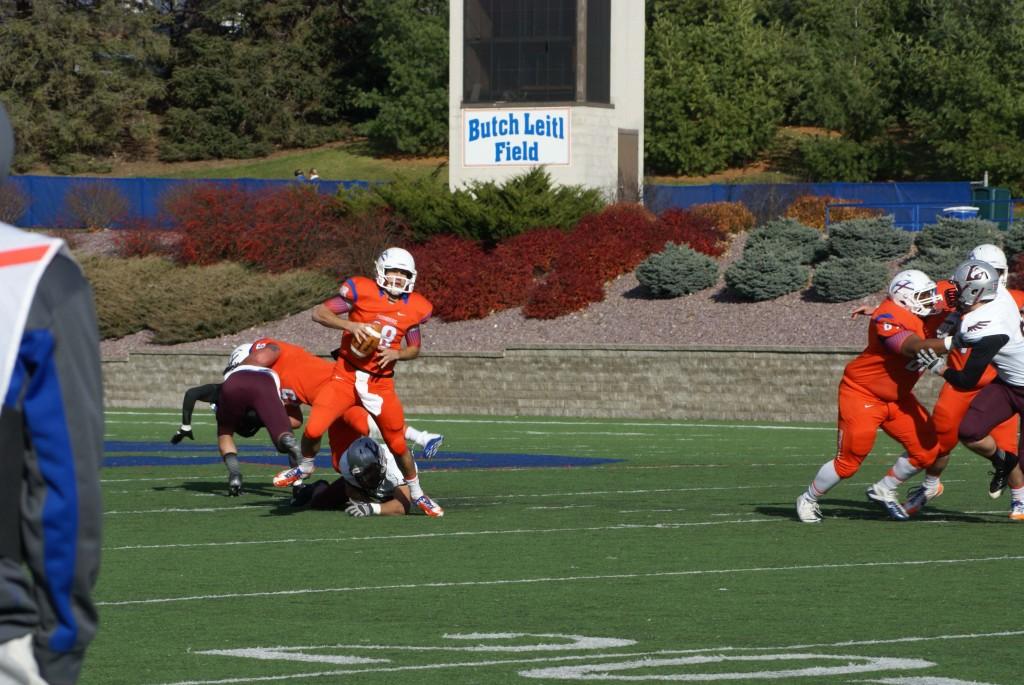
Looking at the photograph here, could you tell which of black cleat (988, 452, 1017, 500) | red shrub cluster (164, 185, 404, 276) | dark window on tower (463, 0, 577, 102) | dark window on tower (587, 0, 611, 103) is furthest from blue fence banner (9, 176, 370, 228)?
black cleat (988, 452, 1017, 500)

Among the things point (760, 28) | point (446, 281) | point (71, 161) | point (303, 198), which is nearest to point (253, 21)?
point (71, 161)

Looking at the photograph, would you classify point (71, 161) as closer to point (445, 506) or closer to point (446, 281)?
point (446, 281)

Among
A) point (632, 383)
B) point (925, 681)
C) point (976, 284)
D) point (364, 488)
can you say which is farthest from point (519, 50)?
point (925, 681)

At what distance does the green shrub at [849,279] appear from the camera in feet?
111

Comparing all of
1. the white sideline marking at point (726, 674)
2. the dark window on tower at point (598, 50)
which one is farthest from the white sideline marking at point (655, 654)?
the dark window on tower at point (598, 50)

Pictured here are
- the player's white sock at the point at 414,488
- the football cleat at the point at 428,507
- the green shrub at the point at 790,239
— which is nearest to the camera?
the player's white sock at the point at 414,488

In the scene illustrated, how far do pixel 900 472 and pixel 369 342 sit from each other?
13.7 feet

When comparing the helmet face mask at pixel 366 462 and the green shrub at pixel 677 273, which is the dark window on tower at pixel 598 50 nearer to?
the green shrub at pixel 677 273

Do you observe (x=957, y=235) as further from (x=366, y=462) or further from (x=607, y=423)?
(x=366, y=462)

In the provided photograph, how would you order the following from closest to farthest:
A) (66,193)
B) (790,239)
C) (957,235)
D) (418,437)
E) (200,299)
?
(418,437)
(957,235)
(790,239)
(200,299)
(66,193)

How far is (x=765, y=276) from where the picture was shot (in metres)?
35.0

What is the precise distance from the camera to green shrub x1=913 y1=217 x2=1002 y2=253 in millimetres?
34188

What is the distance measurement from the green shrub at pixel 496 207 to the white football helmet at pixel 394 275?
24198mm

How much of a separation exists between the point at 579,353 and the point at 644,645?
23.6 m
